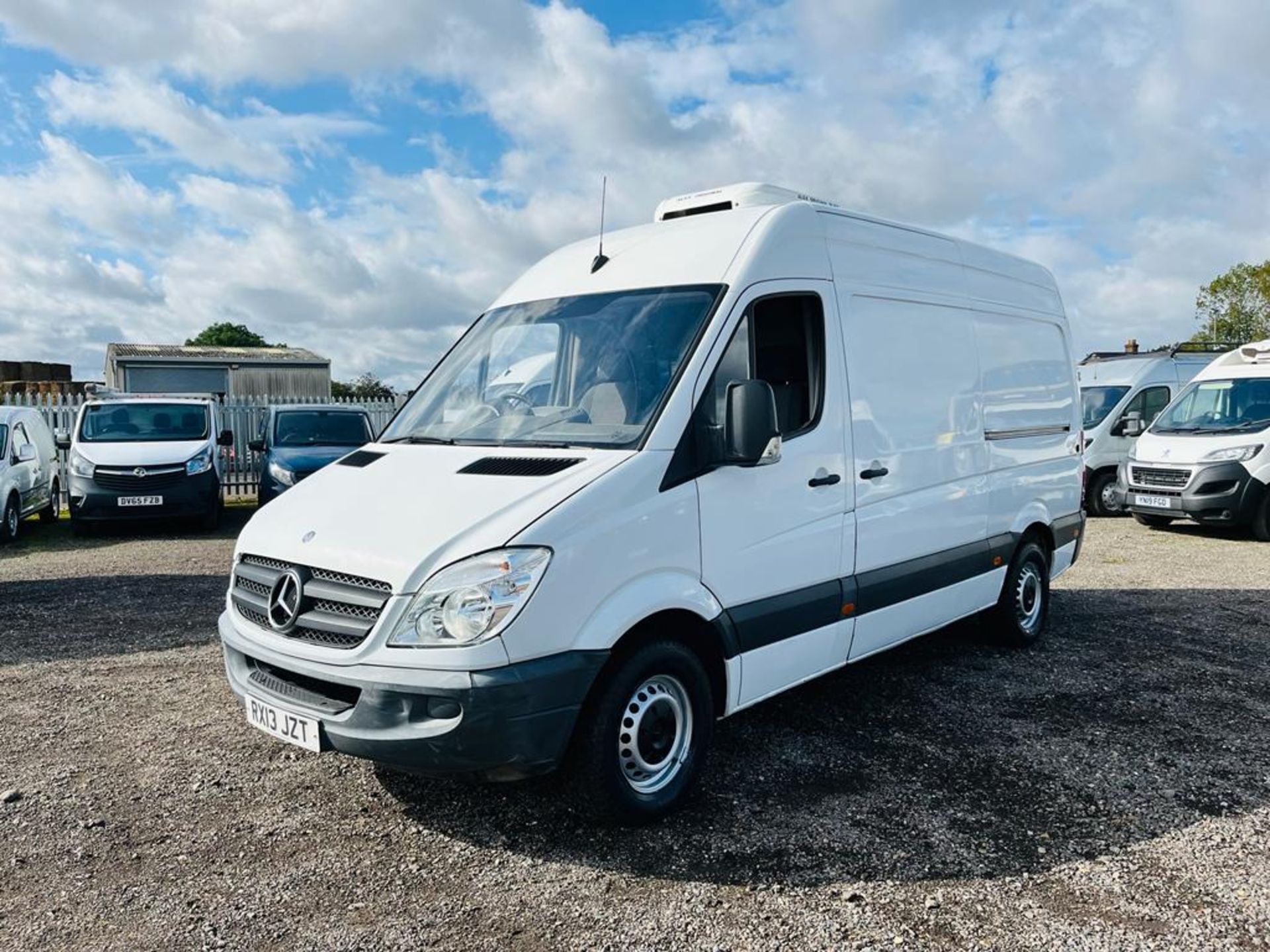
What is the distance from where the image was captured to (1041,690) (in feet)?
18.8

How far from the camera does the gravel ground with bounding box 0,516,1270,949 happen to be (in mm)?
3209

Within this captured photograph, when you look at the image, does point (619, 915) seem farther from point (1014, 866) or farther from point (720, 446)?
point (720, 446)

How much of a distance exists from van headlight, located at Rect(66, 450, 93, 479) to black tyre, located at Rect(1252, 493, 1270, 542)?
14.5m

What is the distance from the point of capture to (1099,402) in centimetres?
1521

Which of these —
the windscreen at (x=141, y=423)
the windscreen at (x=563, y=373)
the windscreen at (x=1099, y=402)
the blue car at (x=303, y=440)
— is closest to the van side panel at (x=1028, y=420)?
the windscreen at (x=563, y=373)

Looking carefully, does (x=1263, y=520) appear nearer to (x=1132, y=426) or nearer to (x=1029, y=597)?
(x=1132, y=426)

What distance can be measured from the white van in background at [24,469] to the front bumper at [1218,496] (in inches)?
576

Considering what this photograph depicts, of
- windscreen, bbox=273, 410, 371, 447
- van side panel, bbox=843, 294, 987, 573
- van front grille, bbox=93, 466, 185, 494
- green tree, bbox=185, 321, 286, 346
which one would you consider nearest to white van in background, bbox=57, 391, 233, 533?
van front grille, bbox=93, 466, 185, 494

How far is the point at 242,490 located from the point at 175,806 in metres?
15.0

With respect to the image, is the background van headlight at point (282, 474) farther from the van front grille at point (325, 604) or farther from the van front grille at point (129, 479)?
the van front grille at point (325, 604)

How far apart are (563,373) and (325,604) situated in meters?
1.49

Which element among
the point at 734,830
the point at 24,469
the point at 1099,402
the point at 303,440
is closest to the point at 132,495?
the point at 24,469

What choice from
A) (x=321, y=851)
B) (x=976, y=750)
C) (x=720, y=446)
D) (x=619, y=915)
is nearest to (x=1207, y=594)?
(x=976, y=750)

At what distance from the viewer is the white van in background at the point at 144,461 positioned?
12.5 metres
